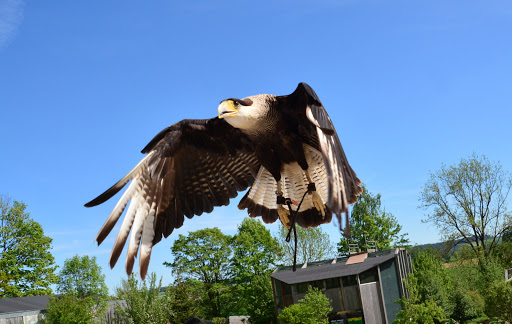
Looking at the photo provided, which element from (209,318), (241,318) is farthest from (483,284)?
(209,318)

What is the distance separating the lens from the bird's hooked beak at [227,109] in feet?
11.0

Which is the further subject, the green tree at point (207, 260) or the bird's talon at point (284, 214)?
the green tree at point (207, 260)

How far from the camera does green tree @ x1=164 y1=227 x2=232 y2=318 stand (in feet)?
122

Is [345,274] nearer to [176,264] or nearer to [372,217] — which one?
[372,217]

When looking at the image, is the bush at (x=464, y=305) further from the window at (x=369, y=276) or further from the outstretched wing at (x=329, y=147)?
the outstretched wing at (x=329, y=147)

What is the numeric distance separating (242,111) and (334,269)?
25.5m

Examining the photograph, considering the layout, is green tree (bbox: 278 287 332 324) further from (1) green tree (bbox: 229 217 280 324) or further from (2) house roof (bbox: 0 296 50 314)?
(2) house roof (bbox: 0 296 50 314)

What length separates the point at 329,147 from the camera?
2.93 metres

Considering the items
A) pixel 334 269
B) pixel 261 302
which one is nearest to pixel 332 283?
pixel 334 269

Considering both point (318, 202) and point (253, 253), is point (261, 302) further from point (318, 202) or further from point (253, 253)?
point (318, 202)

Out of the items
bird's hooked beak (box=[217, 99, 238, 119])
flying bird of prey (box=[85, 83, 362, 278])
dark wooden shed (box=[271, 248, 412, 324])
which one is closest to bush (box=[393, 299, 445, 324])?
dark wooden shed (box=[271, 248, 412, 324])

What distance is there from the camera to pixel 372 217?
38875mm

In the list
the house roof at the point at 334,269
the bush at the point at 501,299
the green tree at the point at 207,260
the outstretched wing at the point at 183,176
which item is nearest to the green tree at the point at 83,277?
the green tree at the point at 207,260

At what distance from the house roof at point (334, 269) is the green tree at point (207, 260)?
28.7 ft
